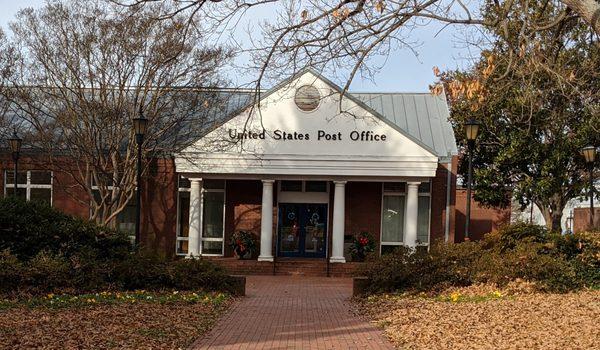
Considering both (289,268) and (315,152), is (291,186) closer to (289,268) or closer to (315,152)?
(315,152)

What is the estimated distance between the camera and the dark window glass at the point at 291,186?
26719 mm

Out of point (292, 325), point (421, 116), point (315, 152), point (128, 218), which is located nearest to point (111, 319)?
point (292, 325)

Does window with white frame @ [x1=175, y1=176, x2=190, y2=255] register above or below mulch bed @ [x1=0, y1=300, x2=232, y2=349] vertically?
above

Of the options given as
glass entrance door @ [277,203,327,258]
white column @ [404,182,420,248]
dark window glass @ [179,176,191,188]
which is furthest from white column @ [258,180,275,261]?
white column @ [404,182,420,248]

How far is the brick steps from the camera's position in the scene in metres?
24.2

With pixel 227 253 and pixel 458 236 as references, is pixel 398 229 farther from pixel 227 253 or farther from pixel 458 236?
pixel 458 236

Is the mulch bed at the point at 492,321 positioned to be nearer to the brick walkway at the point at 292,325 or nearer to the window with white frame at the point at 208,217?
the brick walkway at the point at 292,325

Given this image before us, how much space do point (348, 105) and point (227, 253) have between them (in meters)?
7.43

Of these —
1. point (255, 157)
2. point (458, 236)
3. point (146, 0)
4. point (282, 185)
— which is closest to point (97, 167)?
point (255, 157)

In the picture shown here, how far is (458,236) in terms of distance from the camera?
37719mm

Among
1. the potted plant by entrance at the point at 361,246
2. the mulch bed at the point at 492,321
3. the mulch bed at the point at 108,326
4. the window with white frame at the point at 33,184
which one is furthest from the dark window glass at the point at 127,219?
the mulch bed at the point at 492,321

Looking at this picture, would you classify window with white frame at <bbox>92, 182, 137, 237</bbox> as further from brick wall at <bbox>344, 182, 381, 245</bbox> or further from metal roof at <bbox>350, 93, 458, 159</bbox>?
metal roof at <bbox>350, 93, 458, 159</bbox>

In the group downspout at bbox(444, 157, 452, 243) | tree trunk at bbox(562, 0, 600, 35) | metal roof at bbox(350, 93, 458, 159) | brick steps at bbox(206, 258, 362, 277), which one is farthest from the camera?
metal roof at bbox(350, 93, 458, 159)

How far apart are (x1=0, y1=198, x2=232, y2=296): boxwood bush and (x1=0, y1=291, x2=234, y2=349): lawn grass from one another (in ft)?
1.58
